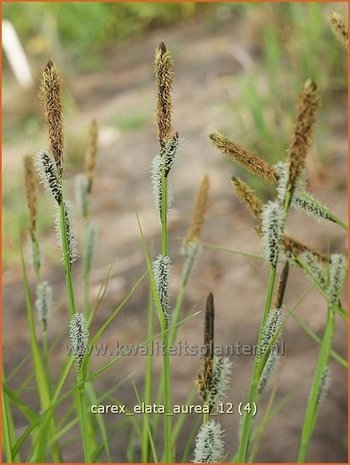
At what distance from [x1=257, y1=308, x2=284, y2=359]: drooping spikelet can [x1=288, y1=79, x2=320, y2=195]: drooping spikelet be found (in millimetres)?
149

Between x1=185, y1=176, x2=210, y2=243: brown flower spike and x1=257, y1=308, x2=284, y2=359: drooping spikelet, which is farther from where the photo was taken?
x1=185, y1=176, x2=210, y2=243: brown flower spike

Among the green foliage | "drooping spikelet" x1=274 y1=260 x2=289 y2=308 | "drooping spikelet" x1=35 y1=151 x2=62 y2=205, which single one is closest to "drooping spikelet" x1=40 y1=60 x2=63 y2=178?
"drooping spikelet" x1=35 y1=151 x2=62 y2=205

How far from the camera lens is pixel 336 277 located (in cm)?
76

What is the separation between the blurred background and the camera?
199 centimetres

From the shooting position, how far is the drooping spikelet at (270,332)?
642 millimetres

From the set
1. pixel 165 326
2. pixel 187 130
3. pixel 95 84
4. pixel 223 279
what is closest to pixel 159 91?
pixel 165 326

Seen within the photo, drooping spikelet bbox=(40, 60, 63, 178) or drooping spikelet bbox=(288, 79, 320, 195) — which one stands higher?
drooping spikelet bbox=(40, 60, 63, 178)

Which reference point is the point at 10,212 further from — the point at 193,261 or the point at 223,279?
the point at 193,261

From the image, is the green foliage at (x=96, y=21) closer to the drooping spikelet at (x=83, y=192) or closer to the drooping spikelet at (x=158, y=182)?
the drooping spikelet at (x=83, y=192)

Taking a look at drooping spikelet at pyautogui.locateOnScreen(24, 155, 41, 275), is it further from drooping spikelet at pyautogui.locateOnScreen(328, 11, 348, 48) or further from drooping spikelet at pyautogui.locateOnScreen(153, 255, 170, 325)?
drooping spikelet at pyautogui.locateOnScreen(328, 11, 348, 48)

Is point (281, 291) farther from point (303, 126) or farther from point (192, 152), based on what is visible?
point (192, 152)

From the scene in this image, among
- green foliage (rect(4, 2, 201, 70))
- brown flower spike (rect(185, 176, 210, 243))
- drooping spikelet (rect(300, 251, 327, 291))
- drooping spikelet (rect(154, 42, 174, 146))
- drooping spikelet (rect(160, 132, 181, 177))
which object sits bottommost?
drooping spikelet (rect(300, 251, 327, 291))

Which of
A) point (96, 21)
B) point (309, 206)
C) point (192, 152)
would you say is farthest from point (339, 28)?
point (96, 21)

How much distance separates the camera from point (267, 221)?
599mm
